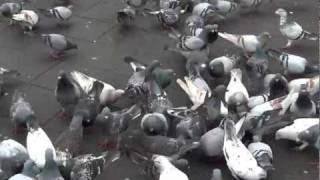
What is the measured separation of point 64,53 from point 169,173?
3080 mm

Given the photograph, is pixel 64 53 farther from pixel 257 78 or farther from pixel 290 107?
pixel 290 107

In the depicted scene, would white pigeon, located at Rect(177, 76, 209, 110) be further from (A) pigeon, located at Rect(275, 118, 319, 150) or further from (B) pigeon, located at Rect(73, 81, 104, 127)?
(B) pigeon, located at Rect(73, 81, 104, 127)

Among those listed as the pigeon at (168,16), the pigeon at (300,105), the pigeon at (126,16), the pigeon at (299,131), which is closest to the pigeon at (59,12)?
the pigeon at (126,16)

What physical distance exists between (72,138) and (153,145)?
2.60ft

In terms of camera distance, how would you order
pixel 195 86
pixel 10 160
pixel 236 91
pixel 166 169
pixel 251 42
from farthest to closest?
pixel 251 42, pixel 195 86, pixel 236 91, pixel 10 160, pixel 166 169

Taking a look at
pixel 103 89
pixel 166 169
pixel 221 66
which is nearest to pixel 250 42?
pixel 221 66

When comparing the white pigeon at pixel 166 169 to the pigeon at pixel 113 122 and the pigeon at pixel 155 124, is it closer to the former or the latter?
the pigeon at pixel 155 124

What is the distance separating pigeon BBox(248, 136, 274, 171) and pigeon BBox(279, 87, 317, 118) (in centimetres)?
69

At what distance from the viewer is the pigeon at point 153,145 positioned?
16.7 feet

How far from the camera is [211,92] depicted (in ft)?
19.5

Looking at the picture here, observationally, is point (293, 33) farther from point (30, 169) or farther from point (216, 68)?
point (30, 169)

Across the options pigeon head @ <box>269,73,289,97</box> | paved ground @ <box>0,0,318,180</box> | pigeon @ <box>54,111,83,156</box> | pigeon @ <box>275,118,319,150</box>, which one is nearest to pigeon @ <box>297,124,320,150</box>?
pigeon @ <box>275,118,319,150</box>

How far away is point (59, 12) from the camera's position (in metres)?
7.68

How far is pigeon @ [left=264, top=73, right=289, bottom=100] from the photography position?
6.06m
